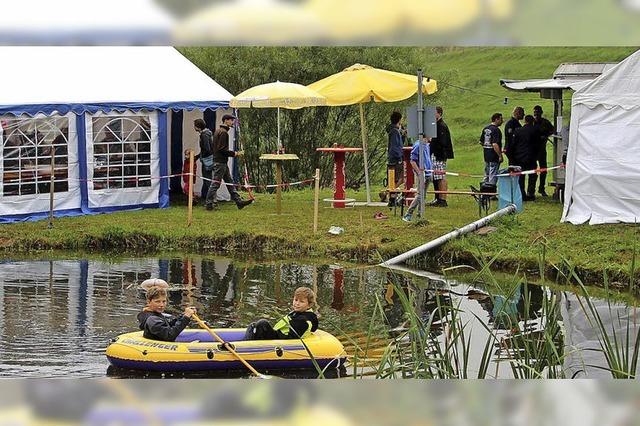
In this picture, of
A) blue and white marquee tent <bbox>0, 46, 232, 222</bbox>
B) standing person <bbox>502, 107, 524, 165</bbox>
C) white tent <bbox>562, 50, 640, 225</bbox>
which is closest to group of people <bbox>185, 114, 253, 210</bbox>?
blue and white marquee tent <bbox>0, 46, 232, 222</bbox>

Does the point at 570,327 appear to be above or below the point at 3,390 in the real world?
below

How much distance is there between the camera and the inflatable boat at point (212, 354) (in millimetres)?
10633

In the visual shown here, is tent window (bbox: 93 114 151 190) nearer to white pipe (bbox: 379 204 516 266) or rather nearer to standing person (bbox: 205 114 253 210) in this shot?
→ standing person (bbox: 205 114 253 210)

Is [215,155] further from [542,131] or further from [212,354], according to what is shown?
[212,354]

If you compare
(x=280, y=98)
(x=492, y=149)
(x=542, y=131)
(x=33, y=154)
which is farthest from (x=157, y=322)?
(x=542, y=131)

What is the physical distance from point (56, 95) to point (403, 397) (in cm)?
2034

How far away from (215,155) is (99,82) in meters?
2.41

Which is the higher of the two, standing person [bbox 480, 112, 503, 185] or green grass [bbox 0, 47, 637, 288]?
standing person [bbox 480, 112, 503, 185]

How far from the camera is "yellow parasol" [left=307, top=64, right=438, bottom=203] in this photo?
22.1m

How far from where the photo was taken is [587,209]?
1886 centimetres

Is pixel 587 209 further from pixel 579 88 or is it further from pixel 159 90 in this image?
pixel 159 90

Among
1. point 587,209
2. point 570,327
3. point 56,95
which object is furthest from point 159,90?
point 570,327

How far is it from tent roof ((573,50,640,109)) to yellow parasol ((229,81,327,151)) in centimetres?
469

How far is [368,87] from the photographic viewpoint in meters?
22.2
